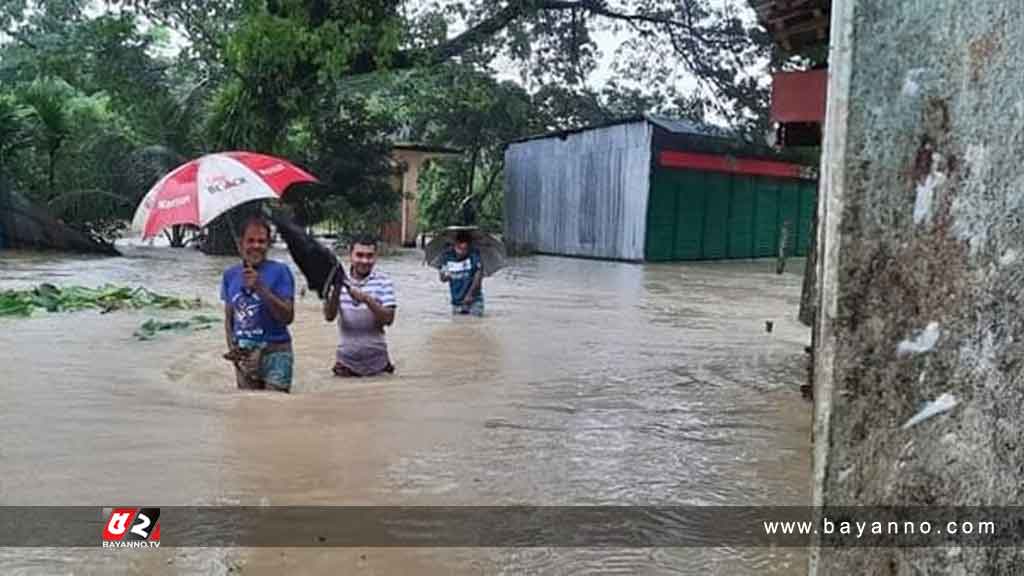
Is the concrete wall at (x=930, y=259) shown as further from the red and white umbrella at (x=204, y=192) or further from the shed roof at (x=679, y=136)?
the shed roof at (x=679, y=136)

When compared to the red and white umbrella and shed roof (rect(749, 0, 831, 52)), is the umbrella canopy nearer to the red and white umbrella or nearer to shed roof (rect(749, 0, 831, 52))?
shed roof (rect(749, 0, 831, 52))

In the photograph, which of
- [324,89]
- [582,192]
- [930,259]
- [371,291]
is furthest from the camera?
[582,192]

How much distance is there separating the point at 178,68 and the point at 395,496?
68.5ft

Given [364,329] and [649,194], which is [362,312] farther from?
[649,194]

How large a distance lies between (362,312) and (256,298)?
1.23 meters

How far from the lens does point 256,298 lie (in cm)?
598

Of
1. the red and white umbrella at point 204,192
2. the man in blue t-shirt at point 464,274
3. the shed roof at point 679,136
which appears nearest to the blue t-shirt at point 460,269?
the man in blue t-shirt at point 464,274

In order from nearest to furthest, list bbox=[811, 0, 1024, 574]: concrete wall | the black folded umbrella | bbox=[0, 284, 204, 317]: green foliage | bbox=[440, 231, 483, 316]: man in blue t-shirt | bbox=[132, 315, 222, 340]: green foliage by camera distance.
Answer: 1. bbox=[811, 0, 1024, 574]: concrete wall
2. the black folded umbrella
3. bbox=[132, 315, 222, 340]: green foliage
4. bbox=[0, 284, 204, 317]: green foliage
5. bbox=[440, 231, 483, 316]: man in blue t-shirt

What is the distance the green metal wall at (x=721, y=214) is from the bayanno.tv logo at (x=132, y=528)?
2040cm

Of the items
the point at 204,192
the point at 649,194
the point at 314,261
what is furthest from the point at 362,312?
the point at 649,194

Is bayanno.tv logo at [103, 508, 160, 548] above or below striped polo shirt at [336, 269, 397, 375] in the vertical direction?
below

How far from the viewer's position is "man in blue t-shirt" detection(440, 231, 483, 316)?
37.6ft

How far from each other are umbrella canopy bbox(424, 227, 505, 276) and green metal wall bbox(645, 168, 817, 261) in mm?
12367

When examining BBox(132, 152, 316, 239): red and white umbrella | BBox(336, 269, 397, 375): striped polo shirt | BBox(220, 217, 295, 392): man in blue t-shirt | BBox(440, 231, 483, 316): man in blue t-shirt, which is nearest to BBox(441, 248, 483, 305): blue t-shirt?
BBox(440, 231, 483, 316): man in blue t-shirt
